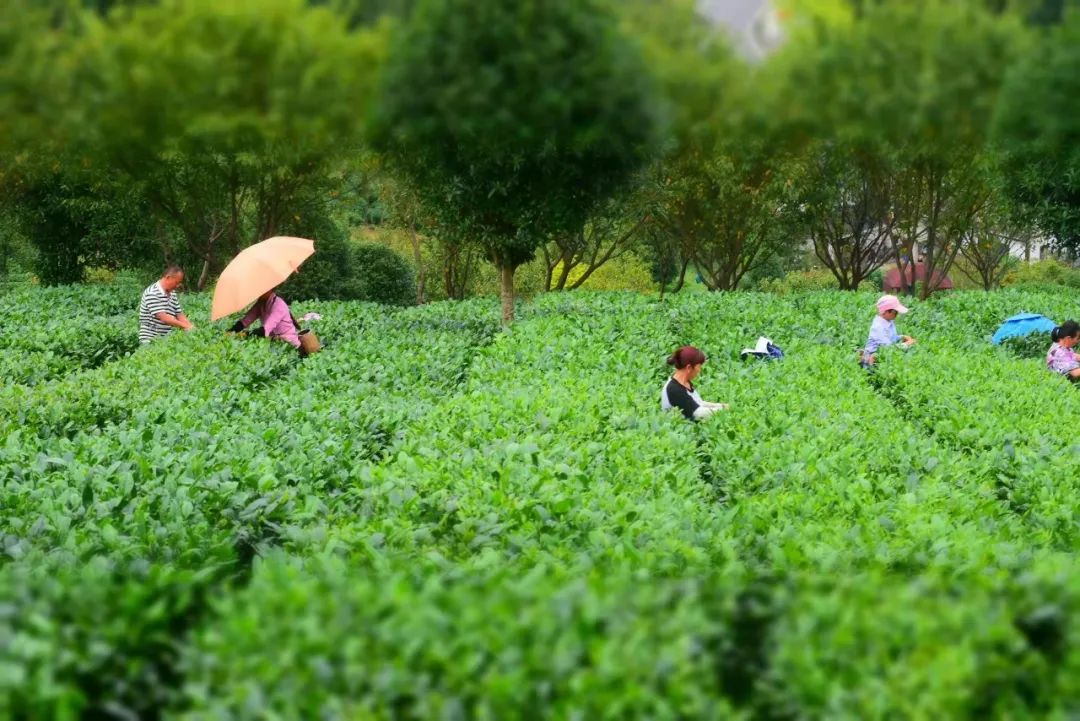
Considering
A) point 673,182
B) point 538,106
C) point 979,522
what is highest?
point 673,182

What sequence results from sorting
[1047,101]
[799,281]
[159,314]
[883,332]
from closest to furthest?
[1047,101] → [159,314] → [883,332] → [799,281]

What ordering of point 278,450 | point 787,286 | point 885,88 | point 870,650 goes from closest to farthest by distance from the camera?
point 885,88, point 870,650, point 278,450, point 787,286

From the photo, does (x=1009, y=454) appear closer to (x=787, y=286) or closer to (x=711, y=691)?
(x=711, y=691)

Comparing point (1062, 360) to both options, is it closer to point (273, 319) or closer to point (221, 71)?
point (273, 319)

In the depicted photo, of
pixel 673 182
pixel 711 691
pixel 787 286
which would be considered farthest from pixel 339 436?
pixel 787 286

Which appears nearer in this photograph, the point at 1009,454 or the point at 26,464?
the point at 26,464

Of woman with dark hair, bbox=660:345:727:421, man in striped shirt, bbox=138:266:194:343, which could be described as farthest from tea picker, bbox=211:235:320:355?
woman with dark hair, bbox=660:345:727:421

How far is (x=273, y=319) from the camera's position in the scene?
397 inches

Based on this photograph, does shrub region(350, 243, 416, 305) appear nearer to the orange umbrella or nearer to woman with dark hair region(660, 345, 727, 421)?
the orange umbrella

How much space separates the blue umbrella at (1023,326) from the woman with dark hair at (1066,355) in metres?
2.24

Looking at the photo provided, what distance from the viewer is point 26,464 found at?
4.77 metres

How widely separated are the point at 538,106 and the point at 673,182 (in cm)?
1783

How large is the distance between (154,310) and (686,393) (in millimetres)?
6612

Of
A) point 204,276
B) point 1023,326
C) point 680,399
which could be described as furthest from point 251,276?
point 204,276
